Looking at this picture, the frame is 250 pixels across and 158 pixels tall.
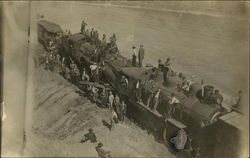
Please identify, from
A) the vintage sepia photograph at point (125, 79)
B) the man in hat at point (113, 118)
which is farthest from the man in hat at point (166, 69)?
the man in hat at point (113, 118)

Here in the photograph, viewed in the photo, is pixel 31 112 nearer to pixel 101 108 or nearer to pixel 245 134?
pixel 101 108

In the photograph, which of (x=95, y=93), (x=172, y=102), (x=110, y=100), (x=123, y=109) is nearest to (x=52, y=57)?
(x=95, y=93)

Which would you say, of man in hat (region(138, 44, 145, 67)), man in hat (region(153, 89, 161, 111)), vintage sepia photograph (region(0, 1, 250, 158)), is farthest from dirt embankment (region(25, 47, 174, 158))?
man in hat (region(138, 44, 145, 67))

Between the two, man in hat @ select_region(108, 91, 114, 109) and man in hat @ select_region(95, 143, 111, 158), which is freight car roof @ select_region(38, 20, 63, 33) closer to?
man in hat @ select_region(108, 91, 114, 109)

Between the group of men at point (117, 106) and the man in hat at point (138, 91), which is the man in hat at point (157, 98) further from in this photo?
the group of men at point (117, 106)

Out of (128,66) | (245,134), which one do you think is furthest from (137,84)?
(245,134)

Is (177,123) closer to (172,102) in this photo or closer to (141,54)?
(172,102)
